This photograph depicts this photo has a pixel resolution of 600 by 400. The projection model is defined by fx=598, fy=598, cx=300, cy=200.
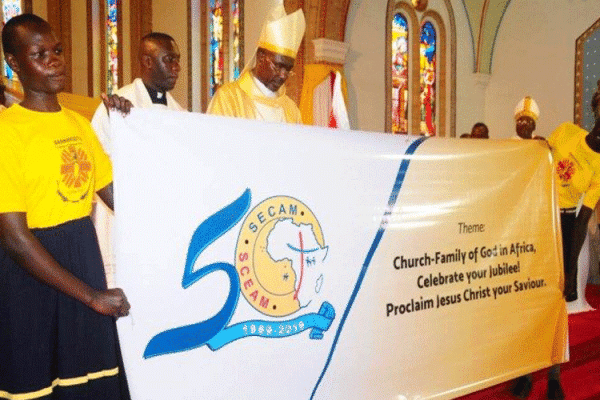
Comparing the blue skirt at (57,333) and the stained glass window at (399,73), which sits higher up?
the stained glass window at (399,73)

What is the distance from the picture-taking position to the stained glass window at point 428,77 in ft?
32.9

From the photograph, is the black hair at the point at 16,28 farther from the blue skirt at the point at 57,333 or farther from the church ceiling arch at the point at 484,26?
the church ceiling arch at the point at 484,26

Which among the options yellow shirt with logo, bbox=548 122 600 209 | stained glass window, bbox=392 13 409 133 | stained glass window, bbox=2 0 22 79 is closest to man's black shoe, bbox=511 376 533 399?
yellow shirt with logo, bbox=548 122 600 209

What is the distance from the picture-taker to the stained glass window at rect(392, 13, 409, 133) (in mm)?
9430

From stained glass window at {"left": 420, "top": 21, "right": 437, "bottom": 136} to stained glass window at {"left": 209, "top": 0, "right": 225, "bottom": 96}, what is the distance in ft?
10.9

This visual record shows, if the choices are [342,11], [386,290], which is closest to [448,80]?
[342,11]

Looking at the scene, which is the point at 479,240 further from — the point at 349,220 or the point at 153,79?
the point at 153,79

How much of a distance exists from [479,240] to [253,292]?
1150 millimetres

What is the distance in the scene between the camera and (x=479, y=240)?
2582 mm

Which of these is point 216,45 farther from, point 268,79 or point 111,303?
point 111,303

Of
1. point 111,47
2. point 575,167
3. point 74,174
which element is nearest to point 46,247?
point 74,174

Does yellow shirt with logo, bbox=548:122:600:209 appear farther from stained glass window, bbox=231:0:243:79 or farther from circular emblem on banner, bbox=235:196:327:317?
stained glass window, bbox=231:0:243:79

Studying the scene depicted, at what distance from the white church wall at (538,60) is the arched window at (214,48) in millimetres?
Result: 4517

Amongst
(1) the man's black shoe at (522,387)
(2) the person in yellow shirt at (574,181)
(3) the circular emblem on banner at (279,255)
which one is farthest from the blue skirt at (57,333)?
(2) the person in yellow shirt at (574,181)
